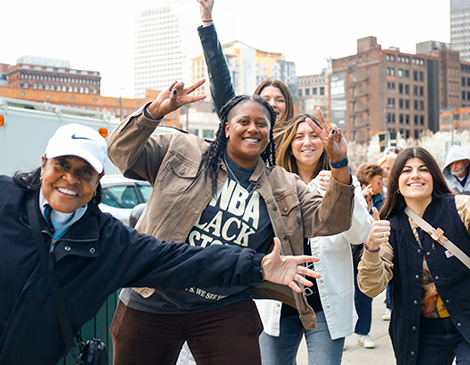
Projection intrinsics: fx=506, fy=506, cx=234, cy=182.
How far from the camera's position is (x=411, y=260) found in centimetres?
339

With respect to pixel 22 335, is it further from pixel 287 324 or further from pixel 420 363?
pixel 420 363

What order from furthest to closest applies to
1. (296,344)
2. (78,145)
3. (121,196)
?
1. (121,196)
2. (296,344)
3. (78,145)

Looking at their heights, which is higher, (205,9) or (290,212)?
(205,9)

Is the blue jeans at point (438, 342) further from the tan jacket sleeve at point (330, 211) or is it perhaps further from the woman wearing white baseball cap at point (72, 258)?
the woman wearing white baseball cap at point (72, 258)

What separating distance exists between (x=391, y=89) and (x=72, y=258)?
97.5 metres

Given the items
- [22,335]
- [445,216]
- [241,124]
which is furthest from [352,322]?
[22,335]

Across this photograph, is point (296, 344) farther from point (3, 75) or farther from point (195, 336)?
point (3, 75)

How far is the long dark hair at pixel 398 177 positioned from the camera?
3574 millimetres

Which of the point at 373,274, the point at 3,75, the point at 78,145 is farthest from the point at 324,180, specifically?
the point at 3,75

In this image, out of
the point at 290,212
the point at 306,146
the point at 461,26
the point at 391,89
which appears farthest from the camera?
the point at 461,26

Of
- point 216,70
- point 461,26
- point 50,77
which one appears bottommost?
point 216,70

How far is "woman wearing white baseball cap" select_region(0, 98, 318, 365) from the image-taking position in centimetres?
199

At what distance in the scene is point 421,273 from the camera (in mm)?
3334

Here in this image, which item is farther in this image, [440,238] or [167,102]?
[440,238]
